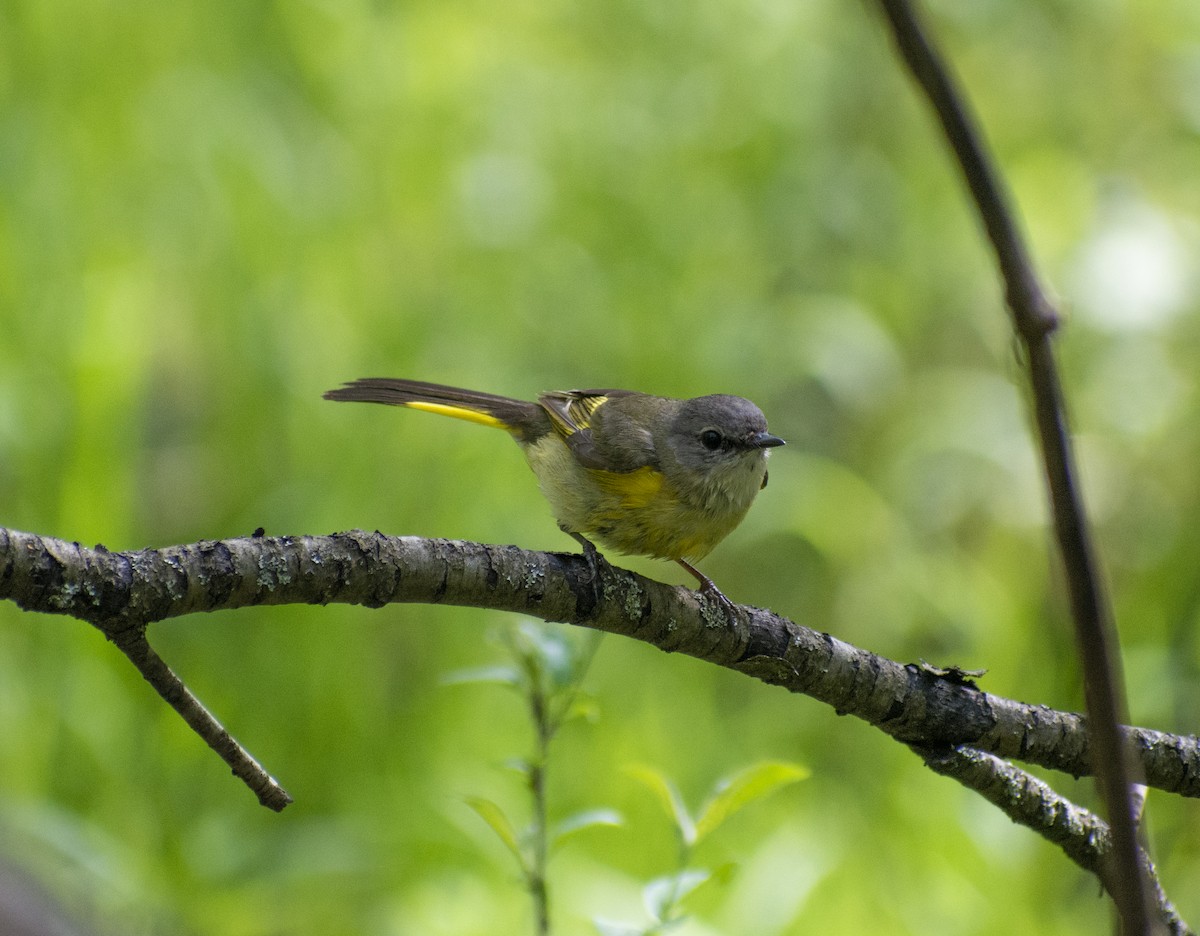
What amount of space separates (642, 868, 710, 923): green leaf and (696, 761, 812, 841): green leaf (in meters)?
0.08

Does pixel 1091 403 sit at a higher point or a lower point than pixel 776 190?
lower

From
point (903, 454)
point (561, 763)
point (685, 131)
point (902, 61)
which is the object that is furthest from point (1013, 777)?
point (685, 131)

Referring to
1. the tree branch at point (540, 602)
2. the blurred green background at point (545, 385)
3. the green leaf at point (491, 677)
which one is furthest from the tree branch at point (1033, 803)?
the blurred green background at point (545, 385)

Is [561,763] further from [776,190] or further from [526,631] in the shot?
[776,190]

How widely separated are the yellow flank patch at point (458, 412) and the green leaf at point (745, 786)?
4.78 feet

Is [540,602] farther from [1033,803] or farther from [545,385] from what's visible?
[545,385]

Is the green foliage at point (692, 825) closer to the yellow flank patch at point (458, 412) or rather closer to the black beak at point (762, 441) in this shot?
the black beak at point (762, 441)

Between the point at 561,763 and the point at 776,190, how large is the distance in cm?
282

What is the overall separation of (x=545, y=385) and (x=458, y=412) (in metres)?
1.89

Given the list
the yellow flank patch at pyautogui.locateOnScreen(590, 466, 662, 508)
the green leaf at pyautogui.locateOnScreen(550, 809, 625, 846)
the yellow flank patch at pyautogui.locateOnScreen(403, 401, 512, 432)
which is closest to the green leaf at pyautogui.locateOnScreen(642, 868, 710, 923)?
the green leaf at pyautogui.locateOnScreen(550, 809, 625, 846)

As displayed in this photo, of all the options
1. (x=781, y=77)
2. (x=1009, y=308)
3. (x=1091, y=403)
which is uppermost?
(x=781, y=77)

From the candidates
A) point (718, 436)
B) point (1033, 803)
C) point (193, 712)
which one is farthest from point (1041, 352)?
point (718, 436)

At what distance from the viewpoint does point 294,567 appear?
1.58 meters

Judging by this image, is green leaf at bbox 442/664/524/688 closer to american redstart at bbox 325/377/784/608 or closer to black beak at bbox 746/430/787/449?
american redstart at bbox 325/377/784/608
